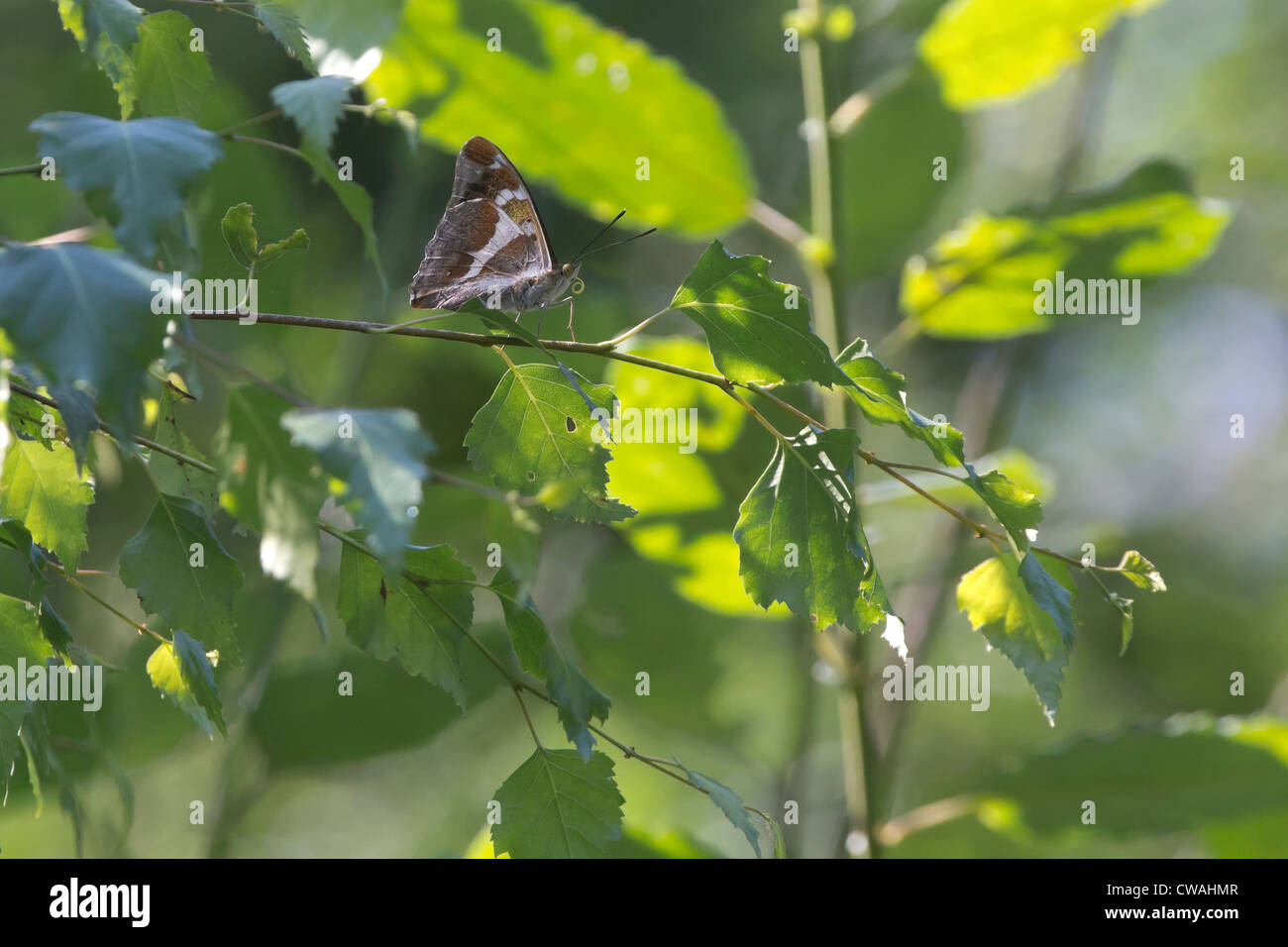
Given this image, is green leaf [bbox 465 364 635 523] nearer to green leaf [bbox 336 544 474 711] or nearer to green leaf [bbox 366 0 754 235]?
green leaf [bbox 336 544 474 711]

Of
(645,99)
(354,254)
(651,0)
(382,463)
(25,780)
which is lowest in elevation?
(25,780)

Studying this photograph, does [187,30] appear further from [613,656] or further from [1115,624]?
[1115,624]

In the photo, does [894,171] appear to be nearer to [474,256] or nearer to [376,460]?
[474,256]

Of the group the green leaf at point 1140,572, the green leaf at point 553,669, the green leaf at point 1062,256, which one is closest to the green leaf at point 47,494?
the green leaf at point 553,669

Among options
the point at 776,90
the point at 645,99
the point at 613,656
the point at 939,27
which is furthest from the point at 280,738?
the point at 776,90

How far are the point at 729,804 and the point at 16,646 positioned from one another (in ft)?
1.42

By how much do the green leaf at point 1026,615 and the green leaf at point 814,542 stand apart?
7cm

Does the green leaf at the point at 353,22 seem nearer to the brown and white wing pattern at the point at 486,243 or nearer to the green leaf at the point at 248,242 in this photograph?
the green leaf at the point at 248,242

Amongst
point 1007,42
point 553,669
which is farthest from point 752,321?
point 1007,42

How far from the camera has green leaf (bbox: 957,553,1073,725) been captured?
59 cm

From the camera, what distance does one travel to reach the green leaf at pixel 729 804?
625mm

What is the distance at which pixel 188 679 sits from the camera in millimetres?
599

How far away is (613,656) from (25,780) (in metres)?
0.93

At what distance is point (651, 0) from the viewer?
11.9 ft
